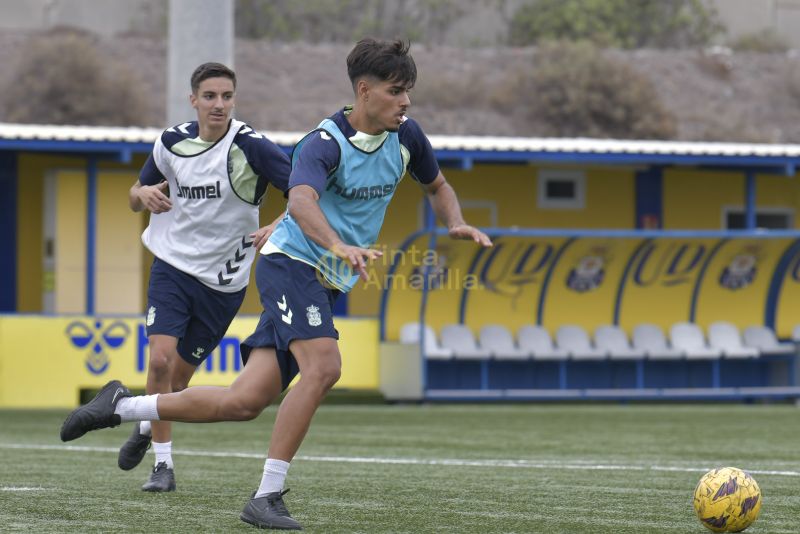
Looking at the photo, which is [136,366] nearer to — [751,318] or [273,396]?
[751,318]

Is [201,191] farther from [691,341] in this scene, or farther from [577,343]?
[691,341]

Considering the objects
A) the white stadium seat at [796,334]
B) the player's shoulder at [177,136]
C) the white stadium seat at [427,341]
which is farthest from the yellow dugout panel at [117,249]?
the player's shoulder at [177,136]

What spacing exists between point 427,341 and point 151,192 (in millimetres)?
10948

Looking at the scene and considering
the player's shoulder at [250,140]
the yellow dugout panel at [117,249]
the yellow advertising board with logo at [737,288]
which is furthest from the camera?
the yellow advertising board with logo at [737,288]

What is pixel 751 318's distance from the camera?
20.1 meters

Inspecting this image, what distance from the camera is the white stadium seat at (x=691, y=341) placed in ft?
63.1

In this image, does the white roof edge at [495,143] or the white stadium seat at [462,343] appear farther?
the white stadium seat at [462,343]

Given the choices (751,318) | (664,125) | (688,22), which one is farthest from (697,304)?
(688,22)

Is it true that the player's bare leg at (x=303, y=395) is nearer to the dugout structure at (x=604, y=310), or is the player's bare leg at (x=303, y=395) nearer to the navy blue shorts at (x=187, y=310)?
the navy blue shorts at (x=187, y=310)

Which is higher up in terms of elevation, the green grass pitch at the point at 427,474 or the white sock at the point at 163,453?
the white sock at the point at 163,453

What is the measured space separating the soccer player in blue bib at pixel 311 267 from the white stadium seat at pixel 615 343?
12.7 meters

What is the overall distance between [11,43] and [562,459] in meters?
41.7

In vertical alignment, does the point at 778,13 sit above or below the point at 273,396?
above

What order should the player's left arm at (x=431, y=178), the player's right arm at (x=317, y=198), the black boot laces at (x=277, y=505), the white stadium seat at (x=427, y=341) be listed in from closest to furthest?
1. the player's right arm at (x=317, y=198)
2. the black boot laces at (x=277, y=505)
3. the player's left arm at (x=431, y=178)
4. the white stadium seat at (x=427, y=341)
